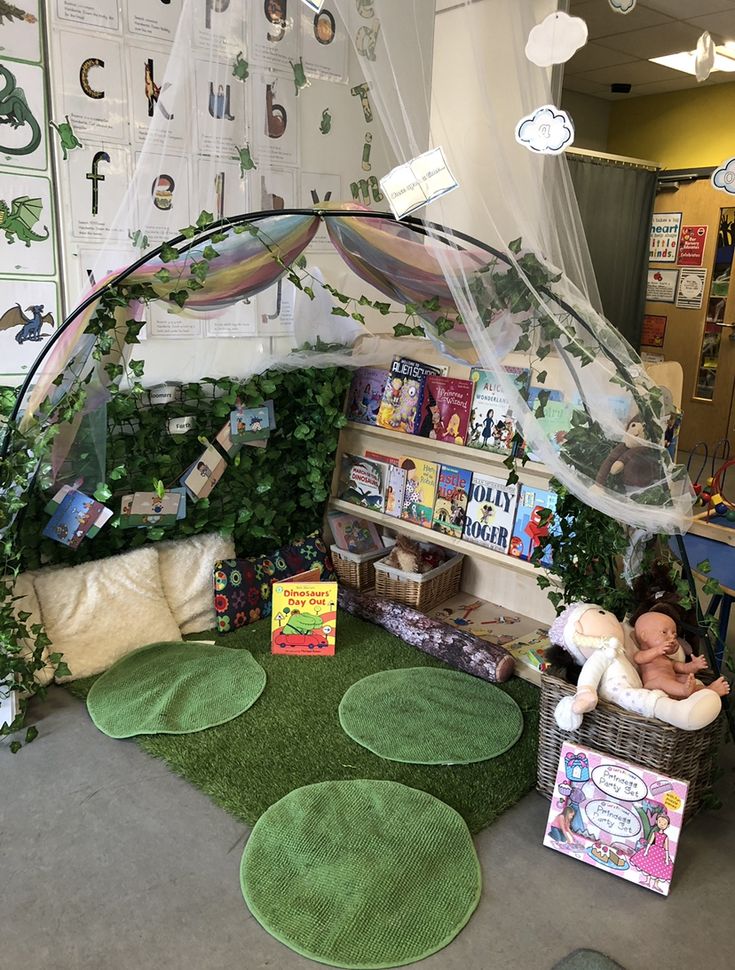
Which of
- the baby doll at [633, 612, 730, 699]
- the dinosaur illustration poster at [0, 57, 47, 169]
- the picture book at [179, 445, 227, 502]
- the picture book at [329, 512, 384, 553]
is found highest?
the dinosaur illustration poster at [0, 57, 47, 169]

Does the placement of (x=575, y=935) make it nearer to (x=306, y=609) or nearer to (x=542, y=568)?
(x=542, y=568)

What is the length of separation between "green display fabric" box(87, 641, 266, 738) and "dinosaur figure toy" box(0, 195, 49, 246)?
142 cm

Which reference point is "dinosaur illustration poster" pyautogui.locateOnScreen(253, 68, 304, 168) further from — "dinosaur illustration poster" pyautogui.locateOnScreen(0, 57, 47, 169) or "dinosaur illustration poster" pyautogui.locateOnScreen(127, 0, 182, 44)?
"dinosaur illustration poster" pyautogui.locateOnScreen(0, 57, 47, 169)

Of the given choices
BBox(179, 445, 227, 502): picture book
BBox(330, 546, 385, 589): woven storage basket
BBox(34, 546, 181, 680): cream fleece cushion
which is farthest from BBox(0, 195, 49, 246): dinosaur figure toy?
BBox(330, 546, 385, 589): woven storage basket

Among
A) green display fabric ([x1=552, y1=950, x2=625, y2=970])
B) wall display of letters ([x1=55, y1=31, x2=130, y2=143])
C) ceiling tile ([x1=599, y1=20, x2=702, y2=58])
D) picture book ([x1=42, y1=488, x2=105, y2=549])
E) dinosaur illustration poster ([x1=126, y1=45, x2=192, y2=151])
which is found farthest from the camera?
ceiling tile ([x1=599, y1=20, x2=702, y2=58])

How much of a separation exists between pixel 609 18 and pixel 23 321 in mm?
3731

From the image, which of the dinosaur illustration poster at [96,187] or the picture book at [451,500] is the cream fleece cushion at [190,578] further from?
the dinosaur illustration poster at [96,187]

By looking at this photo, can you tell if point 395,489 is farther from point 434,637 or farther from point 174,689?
point 174,689

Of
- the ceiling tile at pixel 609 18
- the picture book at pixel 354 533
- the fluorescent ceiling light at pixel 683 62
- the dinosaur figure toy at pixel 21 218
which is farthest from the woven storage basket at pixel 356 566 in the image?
the fluorescent ceiling light at pixel 683 62

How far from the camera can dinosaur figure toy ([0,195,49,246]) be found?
91.4 inches

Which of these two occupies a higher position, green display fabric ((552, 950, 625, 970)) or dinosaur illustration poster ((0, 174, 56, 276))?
dinosaur illustration poster ((0, 174, 56, 276))

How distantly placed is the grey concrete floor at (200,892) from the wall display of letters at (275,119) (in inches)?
76.7

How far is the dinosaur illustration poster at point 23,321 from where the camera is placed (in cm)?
238

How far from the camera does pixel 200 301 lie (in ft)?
7.65
